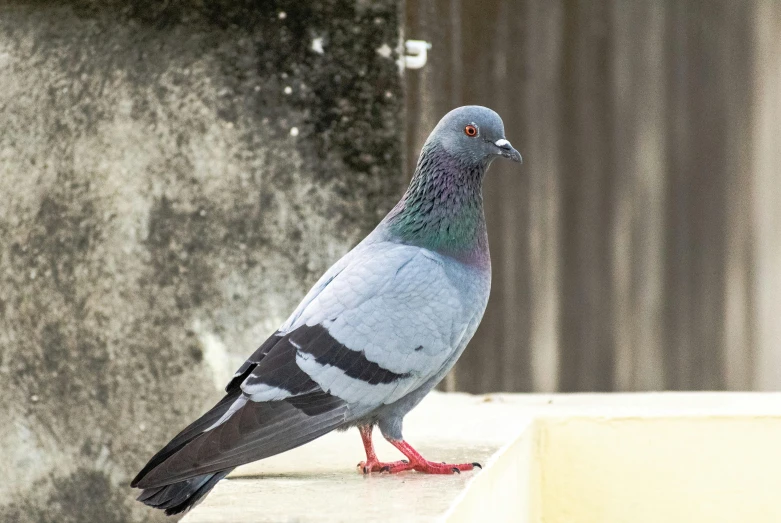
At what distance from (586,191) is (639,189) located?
0.83ft

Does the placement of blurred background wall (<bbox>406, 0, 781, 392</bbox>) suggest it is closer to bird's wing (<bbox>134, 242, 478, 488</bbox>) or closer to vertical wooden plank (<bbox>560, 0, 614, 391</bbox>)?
vertical wooden plank (<bbox>560, 0, 614, 391</bbox>)

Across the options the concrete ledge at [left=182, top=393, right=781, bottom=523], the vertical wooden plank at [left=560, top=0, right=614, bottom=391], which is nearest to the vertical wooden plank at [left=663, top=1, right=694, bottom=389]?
the vertical wooden plank at [left=560, top=0, right=614, bottom=391]

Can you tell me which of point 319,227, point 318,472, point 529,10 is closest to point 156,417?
point 319,227

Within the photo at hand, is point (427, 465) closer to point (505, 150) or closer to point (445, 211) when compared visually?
point (445, 211)

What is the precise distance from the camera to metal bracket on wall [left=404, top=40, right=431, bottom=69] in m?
4.68

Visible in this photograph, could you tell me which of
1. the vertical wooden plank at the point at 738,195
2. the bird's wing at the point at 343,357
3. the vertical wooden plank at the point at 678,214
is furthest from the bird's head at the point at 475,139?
the vertical wooden plank at the point at 738,195

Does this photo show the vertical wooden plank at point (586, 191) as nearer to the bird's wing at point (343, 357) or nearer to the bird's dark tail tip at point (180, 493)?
the bird's wing at point (343, 357)

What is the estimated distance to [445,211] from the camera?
9.78 feet

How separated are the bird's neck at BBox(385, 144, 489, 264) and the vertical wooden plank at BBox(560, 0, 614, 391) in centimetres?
181

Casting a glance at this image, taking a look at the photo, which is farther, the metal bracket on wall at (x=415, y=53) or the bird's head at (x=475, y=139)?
the metal bracket on wall at (x=415, y=53)

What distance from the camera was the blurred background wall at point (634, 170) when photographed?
4.72 meters

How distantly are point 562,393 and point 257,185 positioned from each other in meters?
1.77

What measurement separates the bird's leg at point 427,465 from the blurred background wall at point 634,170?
6.91 feet

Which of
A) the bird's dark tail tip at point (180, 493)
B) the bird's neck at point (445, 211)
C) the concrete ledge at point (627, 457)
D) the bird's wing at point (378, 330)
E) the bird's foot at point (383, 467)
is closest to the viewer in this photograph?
the bird's dark tail tip at point (180, 493)
